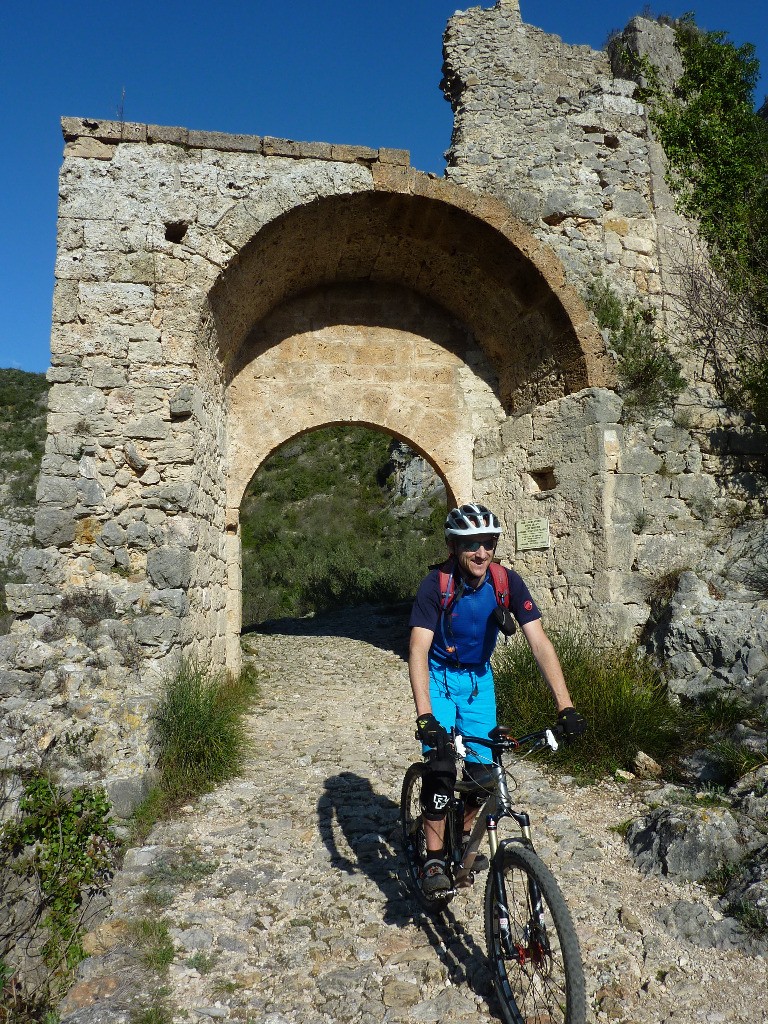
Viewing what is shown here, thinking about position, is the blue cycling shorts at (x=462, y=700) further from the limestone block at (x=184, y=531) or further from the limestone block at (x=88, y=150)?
the limestone block at (x=88, y=150)

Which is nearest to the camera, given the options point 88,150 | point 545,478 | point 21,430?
point 88,150

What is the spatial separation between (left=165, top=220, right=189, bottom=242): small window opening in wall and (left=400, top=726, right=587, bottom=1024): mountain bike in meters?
4.74

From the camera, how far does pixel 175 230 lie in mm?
5902

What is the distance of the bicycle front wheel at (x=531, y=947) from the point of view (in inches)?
87.7

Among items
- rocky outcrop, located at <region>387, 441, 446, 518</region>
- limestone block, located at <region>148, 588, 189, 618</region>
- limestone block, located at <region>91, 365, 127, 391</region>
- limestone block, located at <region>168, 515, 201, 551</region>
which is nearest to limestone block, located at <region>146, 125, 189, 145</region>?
limestone block, located at <region>91, 365, 127, 391</region>

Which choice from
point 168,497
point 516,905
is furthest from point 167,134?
point 516,905

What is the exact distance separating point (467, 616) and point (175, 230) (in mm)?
4465

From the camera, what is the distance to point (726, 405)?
685cm

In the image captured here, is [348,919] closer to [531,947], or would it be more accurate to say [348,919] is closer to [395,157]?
[531,947]

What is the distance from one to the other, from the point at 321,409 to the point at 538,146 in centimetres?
335

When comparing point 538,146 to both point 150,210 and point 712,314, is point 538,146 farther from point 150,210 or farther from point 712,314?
point 150,210

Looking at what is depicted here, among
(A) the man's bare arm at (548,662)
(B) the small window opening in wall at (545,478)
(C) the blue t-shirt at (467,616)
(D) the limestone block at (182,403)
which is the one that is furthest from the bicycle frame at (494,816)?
(B) the small window opening in wall at (545,478)

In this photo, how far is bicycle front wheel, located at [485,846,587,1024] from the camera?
2227 millimetres

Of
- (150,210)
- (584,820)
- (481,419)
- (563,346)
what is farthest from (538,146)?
(584,820)
